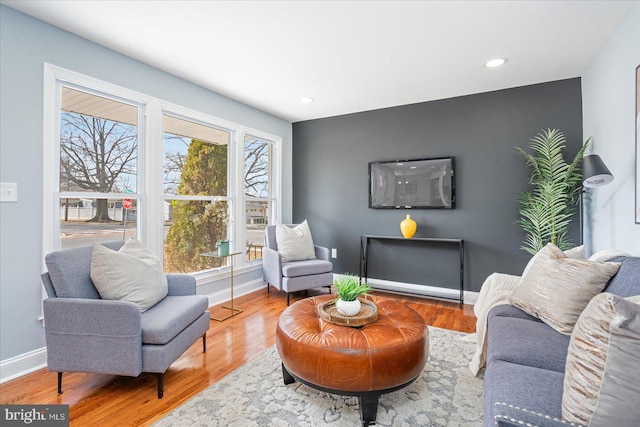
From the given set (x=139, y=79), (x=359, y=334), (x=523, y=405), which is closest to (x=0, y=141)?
(x=139, y=79)

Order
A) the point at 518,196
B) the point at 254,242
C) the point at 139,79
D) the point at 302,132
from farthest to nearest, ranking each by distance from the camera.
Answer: the point at 302,132
the point at 254,242
the point at 518,196
the point at 139,79

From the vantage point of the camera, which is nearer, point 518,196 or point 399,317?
point 399,317

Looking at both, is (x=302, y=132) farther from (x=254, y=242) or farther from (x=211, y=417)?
(x=211, y=417)

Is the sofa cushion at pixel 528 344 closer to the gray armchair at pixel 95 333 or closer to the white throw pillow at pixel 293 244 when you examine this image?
the gray armchair at pixel 95 333

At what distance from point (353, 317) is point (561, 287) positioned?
1171 millimetres

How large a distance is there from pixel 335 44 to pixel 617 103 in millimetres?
2220

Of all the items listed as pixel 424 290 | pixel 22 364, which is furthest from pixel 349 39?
pixel 22 364

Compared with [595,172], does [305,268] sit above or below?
below

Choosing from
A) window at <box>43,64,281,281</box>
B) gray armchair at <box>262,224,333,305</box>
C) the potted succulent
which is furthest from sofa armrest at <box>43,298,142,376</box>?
gray armchair at <box>262,224,333,305</box>

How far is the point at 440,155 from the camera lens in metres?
3.92

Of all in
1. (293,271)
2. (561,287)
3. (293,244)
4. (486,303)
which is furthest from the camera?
(293,244)

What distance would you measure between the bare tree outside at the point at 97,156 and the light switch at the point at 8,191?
32 centimetres

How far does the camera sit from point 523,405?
3.40 ft

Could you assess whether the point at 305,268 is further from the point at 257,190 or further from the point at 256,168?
the point at 256,168
